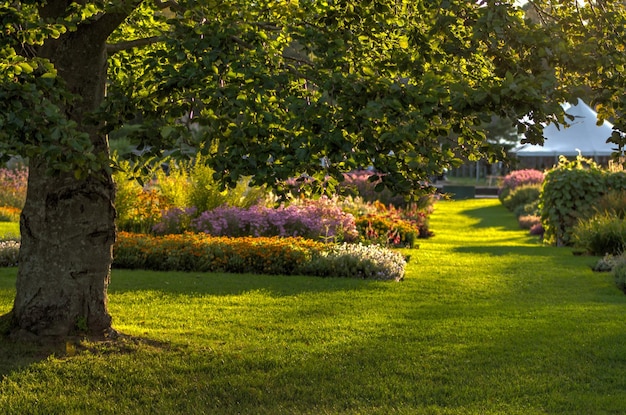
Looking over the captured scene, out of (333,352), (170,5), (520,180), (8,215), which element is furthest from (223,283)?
(520,180)

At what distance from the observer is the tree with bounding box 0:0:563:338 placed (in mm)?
4832

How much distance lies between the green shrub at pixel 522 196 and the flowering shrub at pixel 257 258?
18809 mm

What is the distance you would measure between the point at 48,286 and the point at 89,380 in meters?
1.01

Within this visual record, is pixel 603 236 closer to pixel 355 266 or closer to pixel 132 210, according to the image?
pixel 355 266

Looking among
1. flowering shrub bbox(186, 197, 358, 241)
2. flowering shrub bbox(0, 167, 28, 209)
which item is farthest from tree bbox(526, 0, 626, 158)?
flowering shrub bbox(0, 167, 28, 209)

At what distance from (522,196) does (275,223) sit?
1832cm

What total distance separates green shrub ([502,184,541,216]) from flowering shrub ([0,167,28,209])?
1797 centimetres

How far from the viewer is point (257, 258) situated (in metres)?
12.3

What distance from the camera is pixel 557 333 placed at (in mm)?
8094

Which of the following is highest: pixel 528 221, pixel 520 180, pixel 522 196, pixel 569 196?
pixel 520 180

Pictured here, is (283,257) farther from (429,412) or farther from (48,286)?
(429,412)

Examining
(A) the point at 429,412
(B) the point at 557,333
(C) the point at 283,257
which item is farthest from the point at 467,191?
(A) the point at 429,412

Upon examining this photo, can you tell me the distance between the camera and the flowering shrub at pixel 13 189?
2450 centimetres

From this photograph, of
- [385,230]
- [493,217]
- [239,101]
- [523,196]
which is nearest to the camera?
[239,101]
